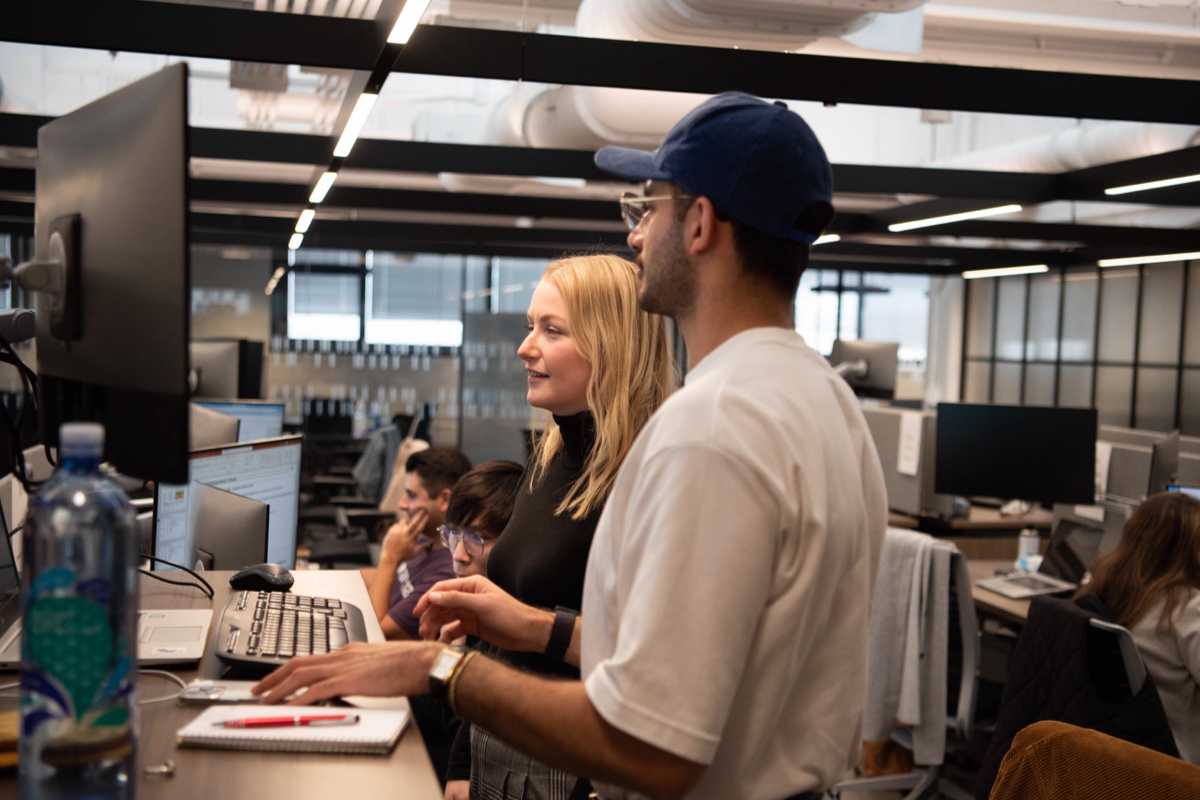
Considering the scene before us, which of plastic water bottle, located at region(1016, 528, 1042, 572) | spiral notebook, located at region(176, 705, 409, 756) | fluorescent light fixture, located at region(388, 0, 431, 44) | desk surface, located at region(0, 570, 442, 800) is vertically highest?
fluorescent light fixture, located at region(388, 0, 431, 44)

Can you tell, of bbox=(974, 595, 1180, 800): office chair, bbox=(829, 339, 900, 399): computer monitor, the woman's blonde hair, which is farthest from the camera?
bbox=(829, 339, 900, 399): computer monitor

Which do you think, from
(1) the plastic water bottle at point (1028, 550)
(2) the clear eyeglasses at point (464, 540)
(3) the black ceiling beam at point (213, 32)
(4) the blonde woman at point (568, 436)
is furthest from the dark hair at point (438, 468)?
(1) the plastic water bottle at point (1028, 550)

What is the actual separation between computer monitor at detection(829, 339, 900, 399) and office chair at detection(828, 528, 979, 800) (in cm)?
407

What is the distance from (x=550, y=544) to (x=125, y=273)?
0.80m

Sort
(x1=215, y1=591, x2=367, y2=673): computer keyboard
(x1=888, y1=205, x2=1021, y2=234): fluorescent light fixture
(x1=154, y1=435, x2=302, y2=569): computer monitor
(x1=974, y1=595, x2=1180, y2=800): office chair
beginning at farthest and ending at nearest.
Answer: (x1=888, y1=205, x2=1021, y2=234): fluorescent light fixture
(x1=974, y1=595, x2=1180, y2=800): office chair
(x1=154, y1=435, x2=302, y2=569): computer monitor
(x1=215, y1=591, x2=367, y2=673): computer keyboard

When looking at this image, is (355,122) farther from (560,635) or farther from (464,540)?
(560,635)

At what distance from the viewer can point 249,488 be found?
2.67m

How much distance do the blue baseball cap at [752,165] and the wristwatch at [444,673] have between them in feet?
1.77

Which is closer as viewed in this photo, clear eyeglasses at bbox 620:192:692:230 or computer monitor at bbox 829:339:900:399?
clear eyeglasses at bbox 620:192:692:230

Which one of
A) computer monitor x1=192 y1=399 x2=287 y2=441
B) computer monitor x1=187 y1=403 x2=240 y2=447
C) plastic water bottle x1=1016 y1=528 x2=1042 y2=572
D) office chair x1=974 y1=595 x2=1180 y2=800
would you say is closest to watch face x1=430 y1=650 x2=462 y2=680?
office chair x1=974 y1=595 x2=1180 y2=800

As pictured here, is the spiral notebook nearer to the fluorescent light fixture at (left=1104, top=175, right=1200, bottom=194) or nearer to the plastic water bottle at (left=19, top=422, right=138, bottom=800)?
the plastic water bottle at (left=19, top=422, right=138, bottom=800)

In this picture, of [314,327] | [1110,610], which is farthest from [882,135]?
[314,327]

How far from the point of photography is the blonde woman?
64.7 inches

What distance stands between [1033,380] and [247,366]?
8.98 m
